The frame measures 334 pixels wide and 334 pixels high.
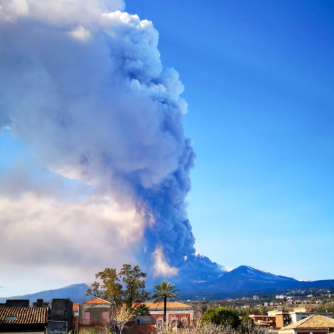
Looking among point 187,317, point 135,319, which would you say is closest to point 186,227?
point 187,317

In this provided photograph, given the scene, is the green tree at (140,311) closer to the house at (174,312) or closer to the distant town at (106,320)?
the distant town at (106,320)

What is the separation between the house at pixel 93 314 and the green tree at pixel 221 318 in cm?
1537

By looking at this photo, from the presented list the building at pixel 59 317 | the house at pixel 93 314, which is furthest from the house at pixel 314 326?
the building at pixel 59 317

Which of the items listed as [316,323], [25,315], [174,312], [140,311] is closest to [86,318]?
[140,311]

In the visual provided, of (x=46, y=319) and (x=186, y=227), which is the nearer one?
(x=46, y=319)

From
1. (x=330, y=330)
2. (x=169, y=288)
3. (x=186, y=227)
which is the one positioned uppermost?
(x=186, y=227)

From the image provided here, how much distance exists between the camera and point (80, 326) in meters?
70.6

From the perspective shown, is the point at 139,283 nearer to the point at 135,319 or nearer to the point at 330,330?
the point at 135,319

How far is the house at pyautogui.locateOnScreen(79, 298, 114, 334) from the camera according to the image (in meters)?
70.7

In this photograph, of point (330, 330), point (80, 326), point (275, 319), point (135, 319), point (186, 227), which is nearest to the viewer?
point (330, 330)

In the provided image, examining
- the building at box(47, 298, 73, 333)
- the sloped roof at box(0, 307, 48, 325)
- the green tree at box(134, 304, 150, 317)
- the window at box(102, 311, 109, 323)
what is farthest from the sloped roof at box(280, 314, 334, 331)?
the sloped roof at box(0, 307, 48, 325)

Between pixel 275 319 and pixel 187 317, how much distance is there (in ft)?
116

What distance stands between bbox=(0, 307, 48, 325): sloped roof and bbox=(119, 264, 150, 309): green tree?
22.9 meters

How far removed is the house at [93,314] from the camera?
70.7 m
